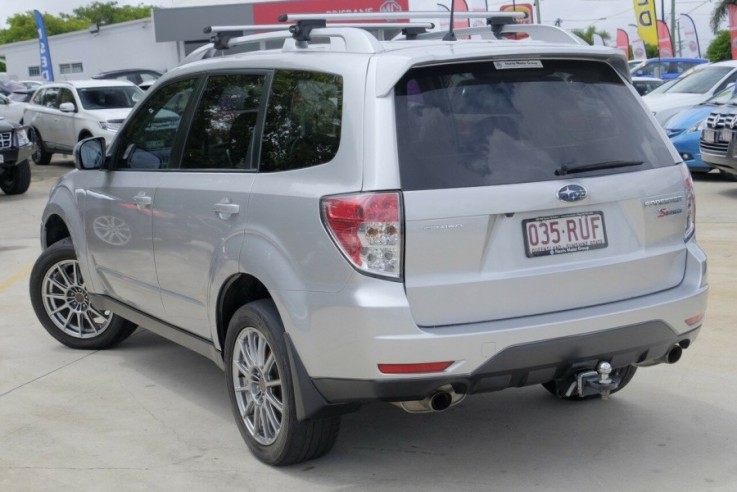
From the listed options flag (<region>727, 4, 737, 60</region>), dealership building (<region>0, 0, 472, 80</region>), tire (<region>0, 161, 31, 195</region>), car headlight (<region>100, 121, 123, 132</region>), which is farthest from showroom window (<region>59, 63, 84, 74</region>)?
tire (<region>0, 161, 31, 195</region>)

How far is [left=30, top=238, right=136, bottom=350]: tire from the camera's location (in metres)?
6.88

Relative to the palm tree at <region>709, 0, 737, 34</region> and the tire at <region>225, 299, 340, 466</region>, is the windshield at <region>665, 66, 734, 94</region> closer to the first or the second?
the tire at <region>225, 299, 340, 466</region>

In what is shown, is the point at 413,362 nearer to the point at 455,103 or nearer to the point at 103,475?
the point at 455,103

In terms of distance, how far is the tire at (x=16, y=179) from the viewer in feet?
54.6

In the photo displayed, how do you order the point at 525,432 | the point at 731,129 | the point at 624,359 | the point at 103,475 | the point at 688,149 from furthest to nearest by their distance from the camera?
the point at 688,149, the point at 731,129, the point at 525,432, the point at 103,475, the point at 624,359

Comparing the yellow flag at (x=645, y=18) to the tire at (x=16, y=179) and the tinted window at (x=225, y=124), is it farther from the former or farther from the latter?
the tinted window at (x=225, y=124)

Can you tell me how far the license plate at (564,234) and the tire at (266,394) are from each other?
1.09 metres

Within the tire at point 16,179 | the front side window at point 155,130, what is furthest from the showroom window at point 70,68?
the front side window at point 155,130

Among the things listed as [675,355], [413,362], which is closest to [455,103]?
[413,362]

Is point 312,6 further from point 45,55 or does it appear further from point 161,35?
point 45,55

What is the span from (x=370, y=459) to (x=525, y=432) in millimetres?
796

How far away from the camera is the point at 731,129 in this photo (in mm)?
13016

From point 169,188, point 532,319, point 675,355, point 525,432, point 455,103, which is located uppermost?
point 455,103

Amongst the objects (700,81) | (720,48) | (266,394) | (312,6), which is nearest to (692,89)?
(700,81)
